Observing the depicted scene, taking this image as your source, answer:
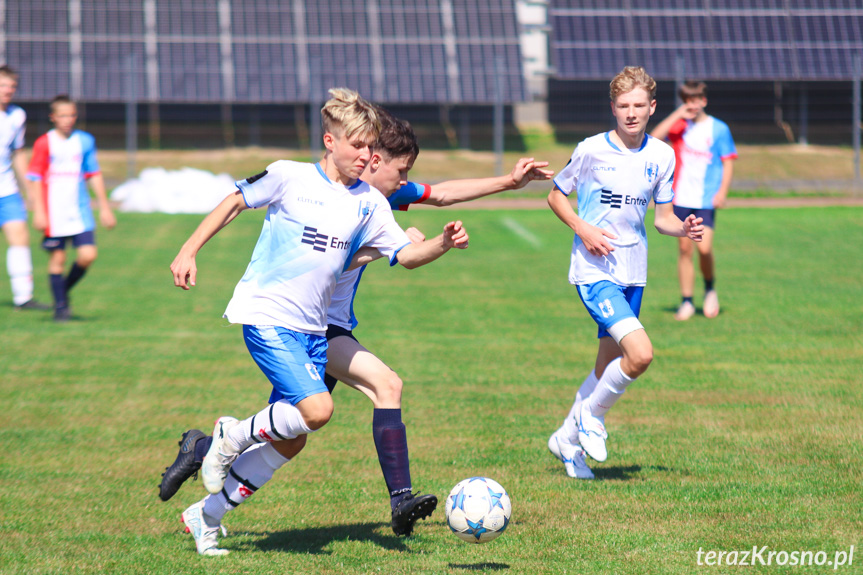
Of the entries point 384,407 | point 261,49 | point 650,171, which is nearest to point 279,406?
point 384,407

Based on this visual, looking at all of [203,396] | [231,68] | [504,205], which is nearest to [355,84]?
[231,68]

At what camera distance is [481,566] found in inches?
164

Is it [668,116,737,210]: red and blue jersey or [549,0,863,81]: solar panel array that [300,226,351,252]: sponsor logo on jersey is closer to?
[668,116,737,210]: red and blue jersey

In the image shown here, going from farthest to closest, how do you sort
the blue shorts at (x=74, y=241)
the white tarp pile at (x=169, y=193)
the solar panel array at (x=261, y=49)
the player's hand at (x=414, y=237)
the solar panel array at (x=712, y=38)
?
the solar panel array at (x=261, y=49)
the solar panel array at (x=712, y=38)
the white tarp pile at (x=169, y=193)
the blue shorts at (x=74, y=241)
the player's hand at (x=414, y=237)

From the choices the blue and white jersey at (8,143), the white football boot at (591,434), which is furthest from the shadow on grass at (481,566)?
the blue and white jersey at (8,143)

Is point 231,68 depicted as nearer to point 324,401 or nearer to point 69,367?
point 69,367

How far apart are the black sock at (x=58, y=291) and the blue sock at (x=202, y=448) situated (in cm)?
636

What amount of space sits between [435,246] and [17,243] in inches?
303

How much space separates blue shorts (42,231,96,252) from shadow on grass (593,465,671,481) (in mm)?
6852

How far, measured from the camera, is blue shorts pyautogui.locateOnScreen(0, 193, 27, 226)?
10688mm

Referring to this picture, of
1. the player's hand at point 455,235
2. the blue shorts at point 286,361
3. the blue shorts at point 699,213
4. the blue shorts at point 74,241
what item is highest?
the blue shorts at point 74,241

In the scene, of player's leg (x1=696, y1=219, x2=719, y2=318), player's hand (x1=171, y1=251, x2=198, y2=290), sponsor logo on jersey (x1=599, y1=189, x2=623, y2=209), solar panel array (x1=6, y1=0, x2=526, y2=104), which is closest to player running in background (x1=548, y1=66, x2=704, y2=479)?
sponsor logo on jersey (x1=599, y1=189, x2=623, y2=209)

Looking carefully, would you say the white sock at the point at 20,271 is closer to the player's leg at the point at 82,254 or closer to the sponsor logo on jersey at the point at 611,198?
the player's leg at the point at 82,254

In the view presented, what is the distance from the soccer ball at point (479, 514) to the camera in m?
4.27
